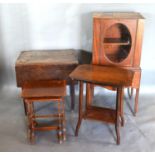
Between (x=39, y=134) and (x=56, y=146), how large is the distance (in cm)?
26

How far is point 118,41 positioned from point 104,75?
0.57 metres

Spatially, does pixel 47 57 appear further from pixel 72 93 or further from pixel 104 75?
pixel 104 75

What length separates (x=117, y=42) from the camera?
8.36 feet

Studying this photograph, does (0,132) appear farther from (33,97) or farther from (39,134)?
(33,97)

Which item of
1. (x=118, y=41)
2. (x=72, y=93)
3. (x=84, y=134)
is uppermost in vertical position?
(x=118, y=41)

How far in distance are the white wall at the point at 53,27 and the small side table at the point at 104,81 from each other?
0.68 meters

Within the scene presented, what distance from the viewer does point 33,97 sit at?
211 cm

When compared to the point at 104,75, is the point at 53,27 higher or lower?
higher

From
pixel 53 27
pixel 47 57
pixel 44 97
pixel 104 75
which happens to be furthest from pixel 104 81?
pixel 53 27

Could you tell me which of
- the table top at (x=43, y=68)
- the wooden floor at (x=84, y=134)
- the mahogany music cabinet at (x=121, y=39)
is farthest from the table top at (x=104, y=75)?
the wooden floor at (x=84, y=134)

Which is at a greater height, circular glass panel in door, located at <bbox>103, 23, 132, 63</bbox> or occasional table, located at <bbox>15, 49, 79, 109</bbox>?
circular glass panel in door, located at <bbox>103, 23, 132, 63</bbox>

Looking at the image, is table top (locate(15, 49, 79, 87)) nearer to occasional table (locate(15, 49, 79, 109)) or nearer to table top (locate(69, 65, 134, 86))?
occasional table (locate(15, 49, 79, 109))

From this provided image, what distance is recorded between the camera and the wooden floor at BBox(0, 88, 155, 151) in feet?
7.23

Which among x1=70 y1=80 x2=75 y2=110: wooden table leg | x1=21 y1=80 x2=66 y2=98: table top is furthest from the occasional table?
x1=21 y1=80 x2=66 y2=98: table top
